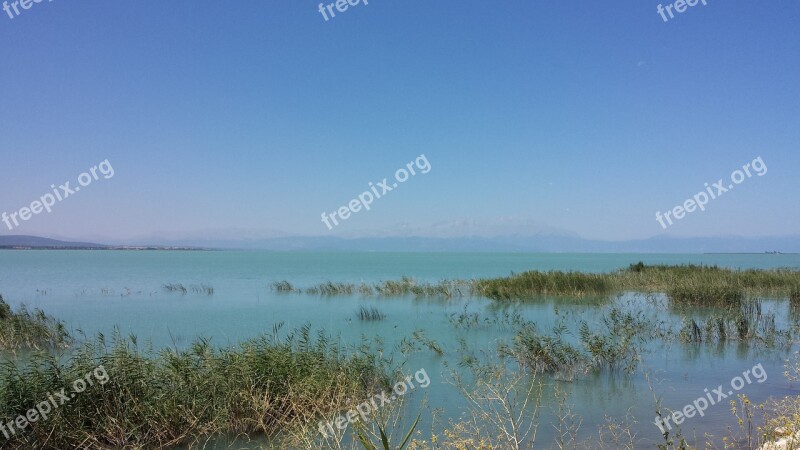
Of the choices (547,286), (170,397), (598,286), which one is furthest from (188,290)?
(170,397)

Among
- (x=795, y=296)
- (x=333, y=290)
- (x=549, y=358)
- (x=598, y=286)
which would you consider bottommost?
(x=795, y=296)

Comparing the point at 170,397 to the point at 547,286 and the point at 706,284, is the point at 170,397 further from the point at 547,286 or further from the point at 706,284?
the point at 547,286

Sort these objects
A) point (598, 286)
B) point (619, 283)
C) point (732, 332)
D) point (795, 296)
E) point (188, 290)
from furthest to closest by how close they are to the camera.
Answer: point (188, 290) < point (619, 283) < point (598, 286) < point (795, 296) < point (732, 332)

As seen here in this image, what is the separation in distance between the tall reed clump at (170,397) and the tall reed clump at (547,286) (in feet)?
59.2

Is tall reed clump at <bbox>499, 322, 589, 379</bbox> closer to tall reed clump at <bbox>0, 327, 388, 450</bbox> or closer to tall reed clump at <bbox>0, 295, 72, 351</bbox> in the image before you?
tall reed clump at <bbox>0, 327, 388, 450</bbox>

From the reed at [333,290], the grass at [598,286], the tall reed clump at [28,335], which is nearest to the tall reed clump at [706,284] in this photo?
the grass at [598,286]

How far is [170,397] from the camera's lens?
799 cm

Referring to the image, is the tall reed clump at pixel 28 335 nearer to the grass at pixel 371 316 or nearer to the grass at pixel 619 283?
the grass at pixel 371 316

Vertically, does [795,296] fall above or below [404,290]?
below

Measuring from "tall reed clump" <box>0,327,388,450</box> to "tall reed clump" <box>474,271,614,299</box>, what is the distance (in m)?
18.0

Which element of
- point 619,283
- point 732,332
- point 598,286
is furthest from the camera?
point 619,283

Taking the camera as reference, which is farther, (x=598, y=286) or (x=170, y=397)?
(x=598, y=286)

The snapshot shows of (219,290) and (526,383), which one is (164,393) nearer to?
(526,383)

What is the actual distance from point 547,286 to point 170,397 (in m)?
21.7
